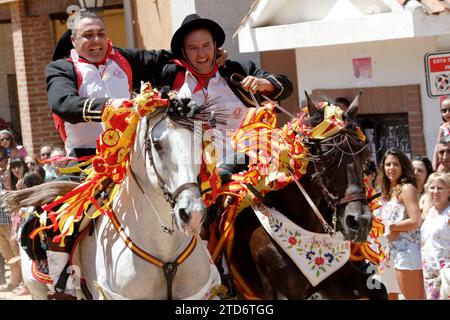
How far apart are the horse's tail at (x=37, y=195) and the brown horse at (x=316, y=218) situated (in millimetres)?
1175

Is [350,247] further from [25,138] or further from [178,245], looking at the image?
[25,138]

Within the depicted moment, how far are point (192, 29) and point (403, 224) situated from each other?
9.65ft

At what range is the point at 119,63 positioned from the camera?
6742mm

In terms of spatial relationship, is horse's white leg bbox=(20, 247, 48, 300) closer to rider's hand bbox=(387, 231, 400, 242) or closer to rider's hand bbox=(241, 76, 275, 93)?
rider's hand bbox=(241, 76, 275, 93)

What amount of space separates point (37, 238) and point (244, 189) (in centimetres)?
137

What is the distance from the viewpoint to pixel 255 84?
6680 mm

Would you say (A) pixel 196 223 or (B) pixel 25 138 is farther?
(B) pixel 25 138

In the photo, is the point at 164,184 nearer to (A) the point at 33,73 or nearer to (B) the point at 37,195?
(B) the point at 37,195

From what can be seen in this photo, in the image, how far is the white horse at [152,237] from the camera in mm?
5348

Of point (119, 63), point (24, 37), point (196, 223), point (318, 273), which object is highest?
point (24, 37)

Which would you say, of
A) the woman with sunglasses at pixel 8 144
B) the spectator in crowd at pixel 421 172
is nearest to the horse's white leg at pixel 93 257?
the spectator in crowd at pixel 421 172

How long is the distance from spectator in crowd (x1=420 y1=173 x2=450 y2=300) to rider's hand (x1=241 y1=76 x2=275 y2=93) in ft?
7.42

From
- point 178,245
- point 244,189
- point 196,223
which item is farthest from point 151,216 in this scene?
point 244,189

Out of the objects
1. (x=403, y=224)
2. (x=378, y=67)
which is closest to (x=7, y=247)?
(x=378, y=67)
